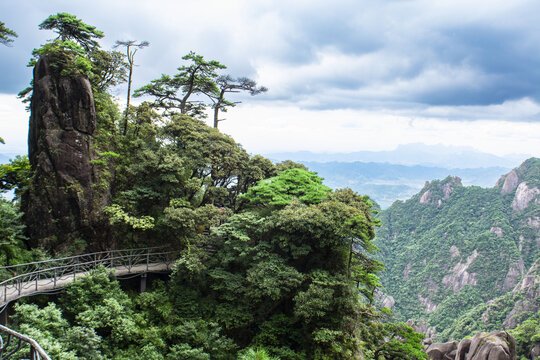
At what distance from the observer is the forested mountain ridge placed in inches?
2127

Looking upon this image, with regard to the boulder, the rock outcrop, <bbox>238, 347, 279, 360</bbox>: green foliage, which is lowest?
the boulder

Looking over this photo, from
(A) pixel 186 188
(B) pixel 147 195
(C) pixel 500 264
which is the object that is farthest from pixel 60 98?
(C) pixel 500 264

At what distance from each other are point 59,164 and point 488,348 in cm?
2855

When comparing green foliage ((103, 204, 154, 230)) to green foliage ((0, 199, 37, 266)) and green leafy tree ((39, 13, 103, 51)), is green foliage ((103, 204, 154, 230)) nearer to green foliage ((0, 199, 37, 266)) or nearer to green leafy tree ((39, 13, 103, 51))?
green foliage ((0, 199, 37, 266))

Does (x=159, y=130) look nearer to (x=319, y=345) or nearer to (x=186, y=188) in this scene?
(x=186, y=188)

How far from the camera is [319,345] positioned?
40.0 ft

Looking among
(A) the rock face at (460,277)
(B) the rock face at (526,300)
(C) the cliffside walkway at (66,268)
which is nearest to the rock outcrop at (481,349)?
(C) the cliffside walkway at (66,268)

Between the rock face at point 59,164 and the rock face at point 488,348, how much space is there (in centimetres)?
2571

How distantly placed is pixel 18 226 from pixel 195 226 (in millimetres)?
7837

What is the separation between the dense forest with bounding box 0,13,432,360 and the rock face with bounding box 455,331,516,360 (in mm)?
9292

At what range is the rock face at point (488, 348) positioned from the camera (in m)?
21.1

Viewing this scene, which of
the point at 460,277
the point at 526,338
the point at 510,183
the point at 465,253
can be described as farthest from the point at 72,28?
the point at 510,183

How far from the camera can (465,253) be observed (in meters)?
76.9


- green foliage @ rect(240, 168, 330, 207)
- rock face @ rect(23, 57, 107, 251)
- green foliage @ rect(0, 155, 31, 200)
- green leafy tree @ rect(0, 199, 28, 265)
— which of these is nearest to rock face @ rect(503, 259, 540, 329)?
green foliage @ rect(240, 168, 330, 207)
